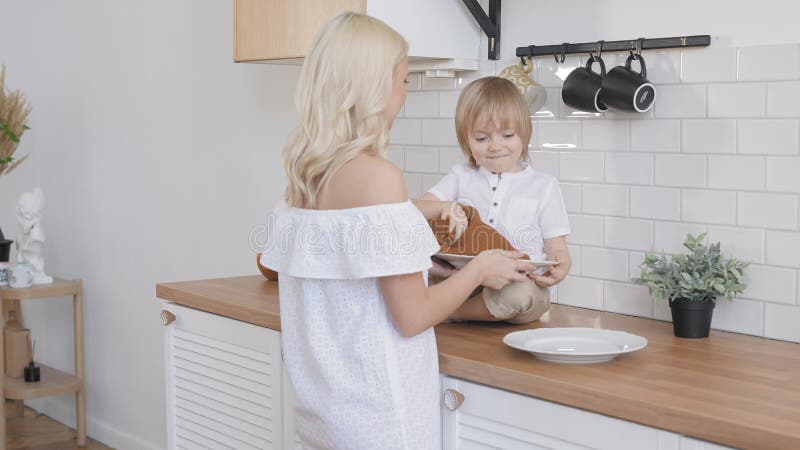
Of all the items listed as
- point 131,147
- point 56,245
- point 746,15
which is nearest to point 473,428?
point 746,15

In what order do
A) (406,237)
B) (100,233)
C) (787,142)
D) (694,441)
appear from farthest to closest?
(100,233)
(787,142)
(406,237)
(694,441)

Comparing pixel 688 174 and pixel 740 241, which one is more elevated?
pixel 688 174

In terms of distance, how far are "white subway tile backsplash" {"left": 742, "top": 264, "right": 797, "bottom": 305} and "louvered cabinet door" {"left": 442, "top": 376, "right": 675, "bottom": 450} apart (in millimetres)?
704

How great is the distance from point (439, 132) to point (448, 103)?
90 mm

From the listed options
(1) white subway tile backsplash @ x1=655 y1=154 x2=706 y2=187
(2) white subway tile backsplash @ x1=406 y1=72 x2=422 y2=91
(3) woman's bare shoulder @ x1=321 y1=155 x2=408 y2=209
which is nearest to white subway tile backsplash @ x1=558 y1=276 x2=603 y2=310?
(1) white subway tile backsplash @ x1=655 y1=154 x2=706 y2=187

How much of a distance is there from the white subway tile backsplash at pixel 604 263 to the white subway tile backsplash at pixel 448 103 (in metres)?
0.58

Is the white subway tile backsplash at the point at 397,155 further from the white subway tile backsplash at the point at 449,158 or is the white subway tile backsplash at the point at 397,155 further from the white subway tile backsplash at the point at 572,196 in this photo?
the white subway tile backsplash at the point at 572,196

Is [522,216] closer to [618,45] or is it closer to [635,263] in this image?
[635,263]

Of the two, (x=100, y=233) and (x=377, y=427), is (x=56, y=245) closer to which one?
(x=100, y=233)

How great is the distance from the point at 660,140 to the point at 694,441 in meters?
0.95

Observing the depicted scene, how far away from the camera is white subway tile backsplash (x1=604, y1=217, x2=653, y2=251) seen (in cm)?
229

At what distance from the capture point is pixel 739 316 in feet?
7.00

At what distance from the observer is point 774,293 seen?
2076 mm

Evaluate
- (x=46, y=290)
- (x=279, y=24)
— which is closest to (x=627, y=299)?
(x=279, y=24)
